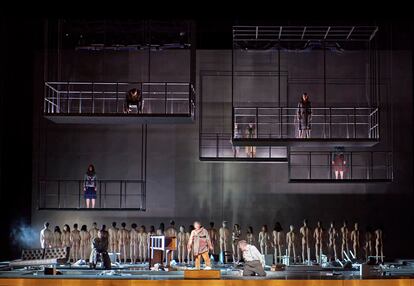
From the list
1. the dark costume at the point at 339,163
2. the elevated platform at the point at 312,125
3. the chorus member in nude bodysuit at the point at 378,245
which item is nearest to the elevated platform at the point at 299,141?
the dark costume at the point at 339,163

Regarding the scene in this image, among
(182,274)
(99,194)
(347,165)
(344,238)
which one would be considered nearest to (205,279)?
(182,274)

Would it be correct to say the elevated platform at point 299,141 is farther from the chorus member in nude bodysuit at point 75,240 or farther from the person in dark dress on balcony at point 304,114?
the chorus member in nude bodysuit at point 75,240

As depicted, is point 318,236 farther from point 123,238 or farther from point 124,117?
point 124,117

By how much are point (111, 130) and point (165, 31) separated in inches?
159

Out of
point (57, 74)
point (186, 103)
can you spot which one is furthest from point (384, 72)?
point (57, 74)

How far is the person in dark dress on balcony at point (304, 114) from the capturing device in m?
22.3

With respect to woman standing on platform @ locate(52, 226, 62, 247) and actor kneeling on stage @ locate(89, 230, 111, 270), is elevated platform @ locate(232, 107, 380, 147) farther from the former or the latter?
actor kneeling on stage @ locate(89, 230, 111, 270)

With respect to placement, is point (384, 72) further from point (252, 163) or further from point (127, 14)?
point (127, 14)

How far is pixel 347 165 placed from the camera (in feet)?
81.4

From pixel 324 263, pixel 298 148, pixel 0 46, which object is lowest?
pixel 324 263

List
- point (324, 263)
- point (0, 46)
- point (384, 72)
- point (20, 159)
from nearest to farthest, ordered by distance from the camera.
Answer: point (0, 46), point (324, 263), point (20, 159), point (384, 72)

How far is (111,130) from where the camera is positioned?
25.6m

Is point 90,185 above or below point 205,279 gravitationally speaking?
above

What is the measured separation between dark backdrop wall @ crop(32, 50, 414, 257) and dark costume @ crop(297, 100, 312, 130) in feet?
8.18
